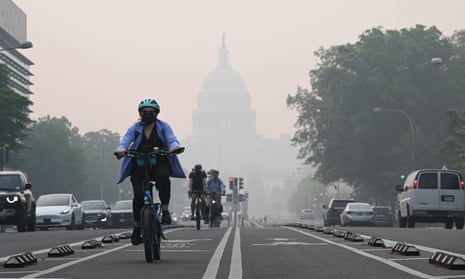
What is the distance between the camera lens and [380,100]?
3314 inches

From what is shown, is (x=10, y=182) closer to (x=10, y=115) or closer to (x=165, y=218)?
(x=165, y=218)

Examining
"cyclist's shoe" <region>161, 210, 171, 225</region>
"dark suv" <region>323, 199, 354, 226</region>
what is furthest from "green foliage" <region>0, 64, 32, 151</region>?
"cyclist's shoe" <region>161, 210, 171, 225</region>

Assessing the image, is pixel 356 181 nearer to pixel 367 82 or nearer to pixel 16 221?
pixel 367 82

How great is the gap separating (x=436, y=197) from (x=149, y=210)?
2795 centimetres

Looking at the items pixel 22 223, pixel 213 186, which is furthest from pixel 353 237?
pixel 22 223

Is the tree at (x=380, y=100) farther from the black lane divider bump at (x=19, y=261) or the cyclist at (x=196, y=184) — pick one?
the black lane divider bump at (x=19, y=261)

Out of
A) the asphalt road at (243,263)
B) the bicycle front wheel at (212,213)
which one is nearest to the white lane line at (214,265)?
the asphalt road at (243,263)

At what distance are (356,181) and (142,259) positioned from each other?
7397 cm


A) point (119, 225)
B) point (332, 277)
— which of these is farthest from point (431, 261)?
point (119, 225)

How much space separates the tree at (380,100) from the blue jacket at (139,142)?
2652 inches

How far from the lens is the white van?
4094cm

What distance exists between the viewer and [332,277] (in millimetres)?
11914

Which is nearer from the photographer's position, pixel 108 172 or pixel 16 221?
pixel 16 221

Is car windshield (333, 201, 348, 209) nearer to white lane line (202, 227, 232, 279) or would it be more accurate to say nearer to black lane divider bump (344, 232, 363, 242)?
black lane divider bump (344, 232, 363, 242)
